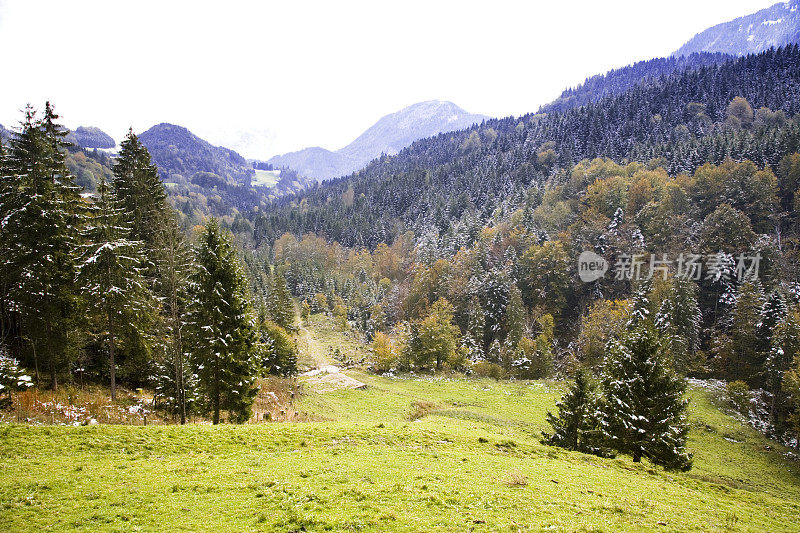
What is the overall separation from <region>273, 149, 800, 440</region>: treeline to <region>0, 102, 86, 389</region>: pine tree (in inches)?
1751

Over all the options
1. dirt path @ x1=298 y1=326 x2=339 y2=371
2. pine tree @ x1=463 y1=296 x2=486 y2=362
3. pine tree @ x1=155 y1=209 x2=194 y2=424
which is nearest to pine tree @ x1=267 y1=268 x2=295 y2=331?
dirt path @ x1=298 y1=326 x2=339 y2=371

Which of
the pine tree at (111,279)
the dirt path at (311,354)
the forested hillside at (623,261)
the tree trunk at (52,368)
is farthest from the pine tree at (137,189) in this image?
the forested hillside at (623,261)

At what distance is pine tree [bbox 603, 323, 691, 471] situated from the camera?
22.7 metres

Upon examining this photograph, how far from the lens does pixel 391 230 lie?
157m

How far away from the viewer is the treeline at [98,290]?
23922mm

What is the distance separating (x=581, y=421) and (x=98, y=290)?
34.2 metres

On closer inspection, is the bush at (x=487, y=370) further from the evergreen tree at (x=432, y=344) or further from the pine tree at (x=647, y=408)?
the pine tree at (x=647, y=408)

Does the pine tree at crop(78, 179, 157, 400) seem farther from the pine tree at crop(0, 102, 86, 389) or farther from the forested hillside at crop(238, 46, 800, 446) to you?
the forested hillside at crop(238, 46, 800, 446)

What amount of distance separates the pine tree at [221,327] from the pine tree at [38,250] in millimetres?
Result: 9172

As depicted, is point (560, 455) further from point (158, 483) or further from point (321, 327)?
point (321, 327)

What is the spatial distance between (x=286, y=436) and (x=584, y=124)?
179 metres

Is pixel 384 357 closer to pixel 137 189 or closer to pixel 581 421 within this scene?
pixel 581 421

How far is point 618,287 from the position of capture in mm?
77875

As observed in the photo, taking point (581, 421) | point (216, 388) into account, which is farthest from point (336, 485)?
point (581, 421)
